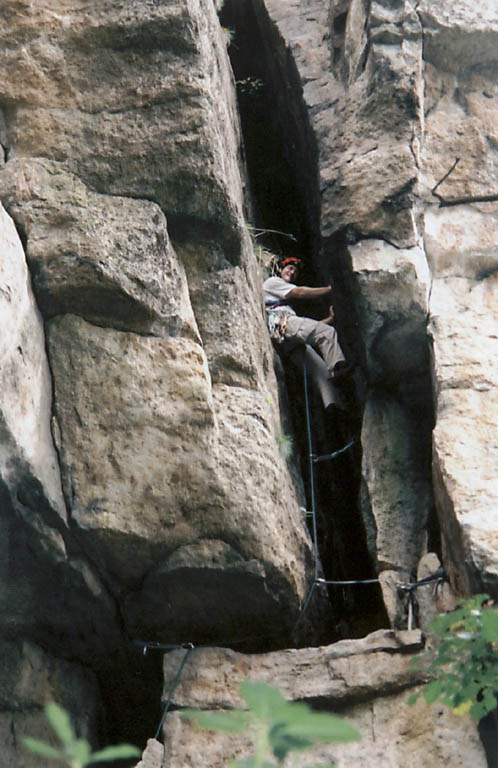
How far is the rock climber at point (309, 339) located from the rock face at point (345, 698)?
2305 millimetres

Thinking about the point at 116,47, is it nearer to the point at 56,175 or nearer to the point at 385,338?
the point at 56,175

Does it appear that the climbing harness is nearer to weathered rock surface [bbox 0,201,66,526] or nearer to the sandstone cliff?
the sandstone cliff

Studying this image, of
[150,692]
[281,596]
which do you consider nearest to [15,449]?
[281,596]

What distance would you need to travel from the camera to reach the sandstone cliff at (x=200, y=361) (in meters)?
4.32

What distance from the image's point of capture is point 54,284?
4.46 meters

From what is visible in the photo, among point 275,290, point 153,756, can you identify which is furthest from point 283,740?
point 275,290

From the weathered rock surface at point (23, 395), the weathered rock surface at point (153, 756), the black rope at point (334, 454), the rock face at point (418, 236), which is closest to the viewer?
the weathered rock surface at point (23, 395)

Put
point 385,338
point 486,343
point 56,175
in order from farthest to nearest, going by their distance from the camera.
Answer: point 385,338 → point 486,343 → point 56,175

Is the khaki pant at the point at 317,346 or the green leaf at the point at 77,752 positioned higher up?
the khaki pant at the point at 317,346

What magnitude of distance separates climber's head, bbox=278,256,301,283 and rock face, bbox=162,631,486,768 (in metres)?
3.91

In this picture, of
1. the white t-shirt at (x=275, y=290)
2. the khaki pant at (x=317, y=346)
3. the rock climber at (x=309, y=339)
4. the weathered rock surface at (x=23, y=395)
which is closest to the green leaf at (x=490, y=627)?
the weathered rock surface at (x=23, y=395)

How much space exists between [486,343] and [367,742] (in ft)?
7.67

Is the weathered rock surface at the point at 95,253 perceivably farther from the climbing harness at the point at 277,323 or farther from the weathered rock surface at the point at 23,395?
the climbing harness at the point at 277,323

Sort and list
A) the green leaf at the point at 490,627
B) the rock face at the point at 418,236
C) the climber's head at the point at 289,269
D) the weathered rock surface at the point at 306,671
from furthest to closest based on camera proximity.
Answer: the climber's head at the point at 289,269, the rock face at the point at 418,236, the weathered rock surface at the point at 306,671, the green leaf at the point at 490,627
